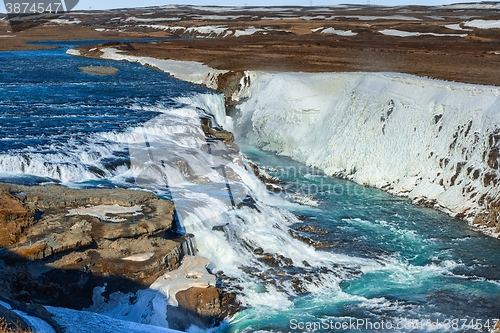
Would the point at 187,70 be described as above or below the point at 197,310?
above

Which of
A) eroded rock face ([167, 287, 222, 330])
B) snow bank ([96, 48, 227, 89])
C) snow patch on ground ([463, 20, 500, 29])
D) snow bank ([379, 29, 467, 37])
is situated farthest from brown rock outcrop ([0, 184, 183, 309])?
snow patch on ground ([463, 20, 500, 29])

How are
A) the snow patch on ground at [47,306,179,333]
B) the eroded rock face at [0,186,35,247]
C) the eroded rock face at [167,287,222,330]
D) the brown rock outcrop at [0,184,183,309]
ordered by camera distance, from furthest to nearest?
1. the eroded rock face at [0,186,35,247]
2. the eroded rock face at [167,287,222,330]
3. the brown rock outcrop at [0,184,183,309]
4. the snow patch on ground at [47,306,179,333]

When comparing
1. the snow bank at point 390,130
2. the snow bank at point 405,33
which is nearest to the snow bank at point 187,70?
the snow bank at point 390,130

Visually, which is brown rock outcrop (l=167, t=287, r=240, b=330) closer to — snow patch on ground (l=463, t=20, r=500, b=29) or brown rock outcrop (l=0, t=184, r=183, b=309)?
brown rock outcrop (l=0, t=184, r=183, b=309)

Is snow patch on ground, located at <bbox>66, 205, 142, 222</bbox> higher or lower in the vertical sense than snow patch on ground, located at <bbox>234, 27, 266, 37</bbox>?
higher

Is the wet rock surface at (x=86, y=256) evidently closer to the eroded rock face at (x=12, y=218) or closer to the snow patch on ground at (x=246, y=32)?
the eroded rock face at (x=12, y=218)

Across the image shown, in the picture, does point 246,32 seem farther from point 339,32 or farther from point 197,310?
point 197,310

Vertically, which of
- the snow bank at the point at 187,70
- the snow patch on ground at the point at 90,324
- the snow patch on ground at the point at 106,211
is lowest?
the snow bank at the point at 187,70

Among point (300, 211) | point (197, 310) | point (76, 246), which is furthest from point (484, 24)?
point (76, 246)

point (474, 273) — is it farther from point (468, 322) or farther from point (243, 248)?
point (243, 248)
